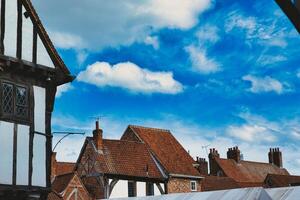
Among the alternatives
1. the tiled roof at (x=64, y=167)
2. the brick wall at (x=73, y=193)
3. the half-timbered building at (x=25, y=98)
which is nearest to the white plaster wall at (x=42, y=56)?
the half-timbered building at (x=25, y=98)

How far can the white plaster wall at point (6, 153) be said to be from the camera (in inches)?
506

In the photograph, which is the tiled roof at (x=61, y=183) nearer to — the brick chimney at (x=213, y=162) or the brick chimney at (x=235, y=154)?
the brick chimney at (x=213, y=162)

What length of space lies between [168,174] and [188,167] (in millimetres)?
3224

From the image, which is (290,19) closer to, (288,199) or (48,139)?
(288,199)

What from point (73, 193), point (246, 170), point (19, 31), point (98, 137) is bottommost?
point (73, 193)

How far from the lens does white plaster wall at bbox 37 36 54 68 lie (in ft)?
48.1

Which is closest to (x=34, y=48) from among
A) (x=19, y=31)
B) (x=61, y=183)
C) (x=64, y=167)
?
(x=19, y=31)

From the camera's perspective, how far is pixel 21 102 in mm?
14055

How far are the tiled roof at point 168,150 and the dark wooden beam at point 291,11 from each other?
32.9 metres

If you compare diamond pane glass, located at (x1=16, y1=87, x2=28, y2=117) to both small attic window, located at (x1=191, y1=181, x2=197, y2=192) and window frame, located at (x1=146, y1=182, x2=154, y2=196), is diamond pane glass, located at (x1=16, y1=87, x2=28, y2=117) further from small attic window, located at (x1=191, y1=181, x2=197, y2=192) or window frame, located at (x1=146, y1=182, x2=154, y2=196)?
small attic window, located at (x1=191, y1=181, x2=197, y2=192)

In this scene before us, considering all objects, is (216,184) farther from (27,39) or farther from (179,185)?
(27,39)

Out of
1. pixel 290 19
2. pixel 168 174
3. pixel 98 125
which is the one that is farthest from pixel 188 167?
pixel 290 19

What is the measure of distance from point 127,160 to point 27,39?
21.6 m

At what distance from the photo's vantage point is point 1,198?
12922 mm
